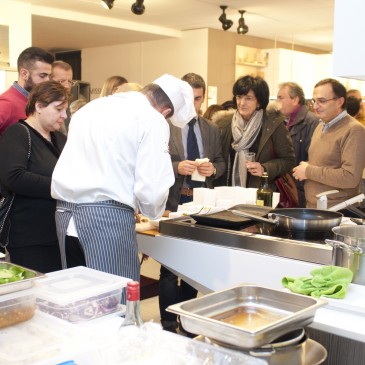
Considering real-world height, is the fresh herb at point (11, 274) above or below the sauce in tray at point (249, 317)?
above

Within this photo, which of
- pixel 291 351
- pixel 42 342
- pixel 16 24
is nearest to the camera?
pixel 291 351

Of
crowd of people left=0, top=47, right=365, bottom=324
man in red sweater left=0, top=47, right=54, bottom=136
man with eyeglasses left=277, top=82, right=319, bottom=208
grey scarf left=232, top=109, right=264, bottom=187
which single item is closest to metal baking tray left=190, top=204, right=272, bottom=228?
crowd of people left=0, top=47, right=365, bottom=324

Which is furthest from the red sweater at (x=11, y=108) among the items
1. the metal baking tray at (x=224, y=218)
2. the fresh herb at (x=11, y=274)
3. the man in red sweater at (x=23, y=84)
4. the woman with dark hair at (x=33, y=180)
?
the fresh herb at (x=11, y=274)

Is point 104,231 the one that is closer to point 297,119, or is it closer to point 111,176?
point 111,176

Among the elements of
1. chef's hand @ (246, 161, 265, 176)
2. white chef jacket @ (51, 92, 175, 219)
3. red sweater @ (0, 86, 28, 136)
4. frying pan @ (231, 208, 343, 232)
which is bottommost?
frying pan @ (231, 208, 343, 232)

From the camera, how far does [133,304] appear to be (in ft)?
3.96

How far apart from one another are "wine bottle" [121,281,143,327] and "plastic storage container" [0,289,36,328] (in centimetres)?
32

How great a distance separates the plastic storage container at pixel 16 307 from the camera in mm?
1360

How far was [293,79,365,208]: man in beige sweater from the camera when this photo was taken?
10.6ft

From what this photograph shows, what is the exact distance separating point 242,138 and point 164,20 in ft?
14.5

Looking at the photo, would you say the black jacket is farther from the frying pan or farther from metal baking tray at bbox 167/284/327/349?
metal baking tray at bbox 167/284/327/349

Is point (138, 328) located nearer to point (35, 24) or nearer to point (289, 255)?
point (289, 255)

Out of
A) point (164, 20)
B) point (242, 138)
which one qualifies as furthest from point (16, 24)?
point (242, 138)

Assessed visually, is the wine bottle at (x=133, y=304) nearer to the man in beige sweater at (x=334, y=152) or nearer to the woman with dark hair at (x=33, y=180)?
the woman with dark hair at (x=33, y=180)
